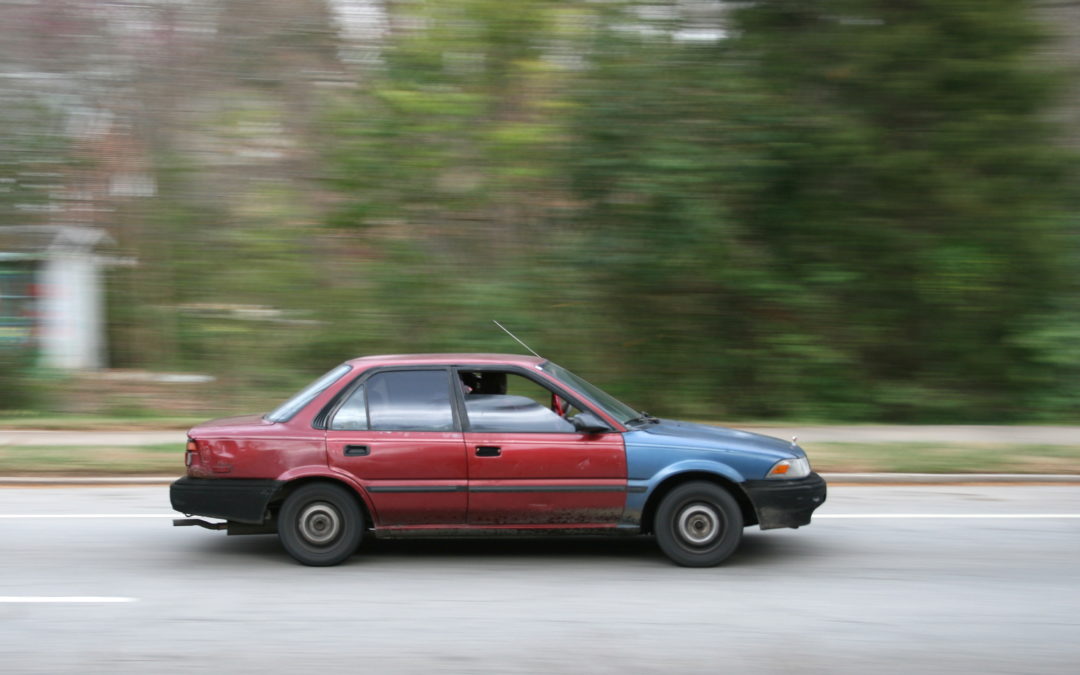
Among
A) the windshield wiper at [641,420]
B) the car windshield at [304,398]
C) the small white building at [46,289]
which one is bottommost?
the windshield wiper at [641,420]

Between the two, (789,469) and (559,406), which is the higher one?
(559,406)

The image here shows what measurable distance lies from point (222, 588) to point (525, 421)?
2240mm

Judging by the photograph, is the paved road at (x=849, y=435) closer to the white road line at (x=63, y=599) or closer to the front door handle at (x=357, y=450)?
the white road line at (x=63, y=599)

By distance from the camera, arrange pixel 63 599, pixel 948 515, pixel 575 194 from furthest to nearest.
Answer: pixel 575 194
pixel 948 515
pixel 63 599

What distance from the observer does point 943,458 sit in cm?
1180

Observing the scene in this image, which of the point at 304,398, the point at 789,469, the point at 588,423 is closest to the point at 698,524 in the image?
the point at 789,469

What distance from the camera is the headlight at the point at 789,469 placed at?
282 inches

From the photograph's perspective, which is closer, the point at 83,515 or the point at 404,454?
the point at 404,454

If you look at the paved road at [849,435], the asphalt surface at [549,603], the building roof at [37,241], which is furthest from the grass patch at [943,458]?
the building roof at [37,241]

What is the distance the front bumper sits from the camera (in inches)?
279

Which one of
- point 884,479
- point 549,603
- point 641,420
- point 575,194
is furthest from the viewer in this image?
point 575,194

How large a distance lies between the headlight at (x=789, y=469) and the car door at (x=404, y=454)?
2079mm

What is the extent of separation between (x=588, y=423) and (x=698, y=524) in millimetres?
1009

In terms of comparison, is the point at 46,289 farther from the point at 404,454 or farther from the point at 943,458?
the point at 943,458
